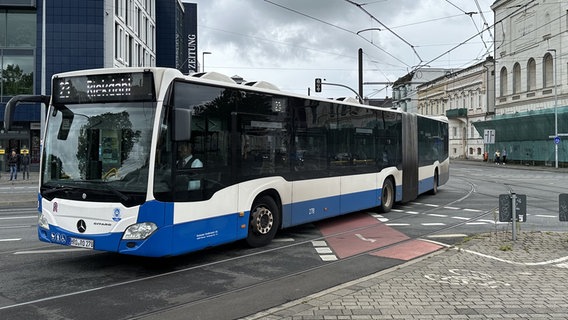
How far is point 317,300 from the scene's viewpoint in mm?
5770

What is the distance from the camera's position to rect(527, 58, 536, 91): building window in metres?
53.2

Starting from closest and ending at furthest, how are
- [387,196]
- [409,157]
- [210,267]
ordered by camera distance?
[210,267] < [387,196] < [409,157]

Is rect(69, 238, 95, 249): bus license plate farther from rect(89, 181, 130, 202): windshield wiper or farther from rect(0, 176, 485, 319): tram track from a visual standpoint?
rect(89, 181, 130, 202): windshield wiper

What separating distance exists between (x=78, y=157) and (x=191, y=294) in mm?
2703

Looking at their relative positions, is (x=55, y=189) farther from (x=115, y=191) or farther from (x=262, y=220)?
(x=262, y=220)

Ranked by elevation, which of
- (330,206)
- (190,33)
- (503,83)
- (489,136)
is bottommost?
(330,206)

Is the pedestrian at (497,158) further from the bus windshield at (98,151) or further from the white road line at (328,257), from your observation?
the bus windshield at (98,151)

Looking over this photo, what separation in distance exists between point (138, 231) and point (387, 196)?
916 cm

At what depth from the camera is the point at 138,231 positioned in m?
6.87

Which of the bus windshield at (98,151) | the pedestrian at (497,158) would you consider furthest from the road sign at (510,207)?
the pedestrian at (497,158)

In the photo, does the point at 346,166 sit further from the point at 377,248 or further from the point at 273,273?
the point at 273,273

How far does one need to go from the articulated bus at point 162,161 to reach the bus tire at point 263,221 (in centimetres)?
2

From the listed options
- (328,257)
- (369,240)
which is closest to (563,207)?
(369,240)

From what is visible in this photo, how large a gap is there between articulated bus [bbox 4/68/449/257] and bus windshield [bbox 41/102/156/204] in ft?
0.05
